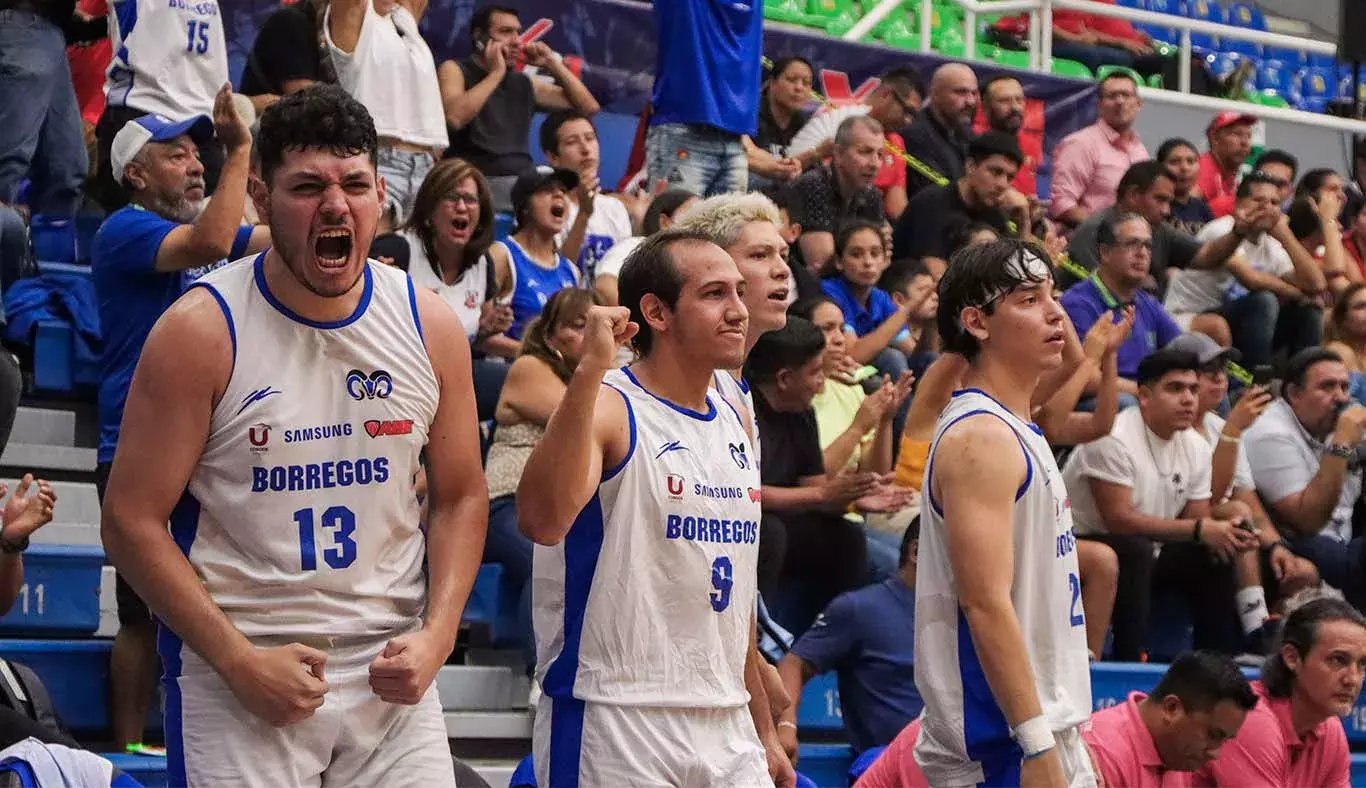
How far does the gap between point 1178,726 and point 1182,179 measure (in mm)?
6130

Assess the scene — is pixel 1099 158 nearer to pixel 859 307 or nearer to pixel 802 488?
pixel 859 307

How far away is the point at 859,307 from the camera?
919cm

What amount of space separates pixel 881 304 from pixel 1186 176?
3566 mm

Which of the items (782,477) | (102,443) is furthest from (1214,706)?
(102,443)

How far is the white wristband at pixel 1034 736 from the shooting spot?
13.4ft

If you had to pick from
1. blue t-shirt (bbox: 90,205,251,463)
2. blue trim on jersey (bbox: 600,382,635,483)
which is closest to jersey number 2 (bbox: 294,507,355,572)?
blue trim on jersey (bbox: 600,382,635,483)

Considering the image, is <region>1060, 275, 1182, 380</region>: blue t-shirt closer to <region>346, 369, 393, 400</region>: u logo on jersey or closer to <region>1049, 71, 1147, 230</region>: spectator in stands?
<region>1049, 71, 1147, 230</region>: spectator in stands

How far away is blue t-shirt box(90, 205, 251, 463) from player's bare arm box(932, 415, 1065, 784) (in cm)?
252

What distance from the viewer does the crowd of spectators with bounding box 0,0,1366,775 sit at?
650cm

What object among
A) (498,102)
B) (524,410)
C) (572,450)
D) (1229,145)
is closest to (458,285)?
(524,410)

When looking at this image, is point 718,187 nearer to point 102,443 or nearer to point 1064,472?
point 1064,472

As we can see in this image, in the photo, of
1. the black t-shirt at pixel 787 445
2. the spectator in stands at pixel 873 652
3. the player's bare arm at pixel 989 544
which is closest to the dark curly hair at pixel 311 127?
the player's bare arm at pixel 989 544

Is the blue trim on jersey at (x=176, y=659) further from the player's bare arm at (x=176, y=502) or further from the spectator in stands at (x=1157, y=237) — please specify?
the spectator in stands at (x=1157, y=237)

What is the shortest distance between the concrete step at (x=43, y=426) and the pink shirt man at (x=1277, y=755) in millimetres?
4240
